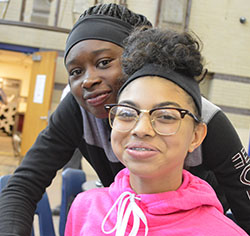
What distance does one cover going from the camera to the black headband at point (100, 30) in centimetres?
116

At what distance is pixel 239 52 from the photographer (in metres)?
6.54

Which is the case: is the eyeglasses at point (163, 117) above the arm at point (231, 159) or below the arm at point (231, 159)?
above

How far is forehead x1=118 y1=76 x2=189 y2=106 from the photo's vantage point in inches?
36.9

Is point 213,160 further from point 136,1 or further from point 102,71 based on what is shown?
point 136,1

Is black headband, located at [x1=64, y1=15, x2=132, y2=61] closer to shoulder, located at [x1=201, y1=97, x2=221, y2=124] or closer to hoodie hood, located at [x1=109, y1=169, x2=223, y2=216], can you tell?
shoulder, located at [x1=201, y1=97, x2=221, y2=124]

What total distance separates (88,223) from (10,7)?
596 centimetres

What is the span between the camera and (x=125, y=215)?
0.97 meters

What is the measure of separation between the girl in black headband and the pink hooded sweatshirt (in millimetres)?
192

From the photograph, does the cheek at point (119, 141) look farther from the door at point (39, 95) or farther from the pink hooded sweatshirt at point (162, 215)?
the door at point (39, 95)

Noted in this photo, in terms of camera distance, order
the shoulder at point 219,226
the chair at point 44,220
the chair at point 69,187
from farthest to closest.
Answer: the chair at point 69,187 → the chair at point 44,220 → the shoulder at point 219,226

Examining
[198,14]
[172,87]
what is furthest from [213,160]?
[198,14]

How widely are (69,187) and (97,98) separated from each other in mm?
1527

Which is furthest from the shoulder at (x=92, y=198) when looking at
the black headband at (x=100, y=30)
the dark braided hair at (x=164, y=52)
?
the black headband at (x=100, y=30)

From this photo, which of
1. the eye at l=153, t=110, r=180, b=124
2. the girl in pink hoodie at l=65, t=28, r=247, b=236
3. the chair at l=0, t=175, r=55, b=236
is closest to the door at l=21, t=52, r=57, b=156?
the chair at l=0, t=175, r=55, b=236
